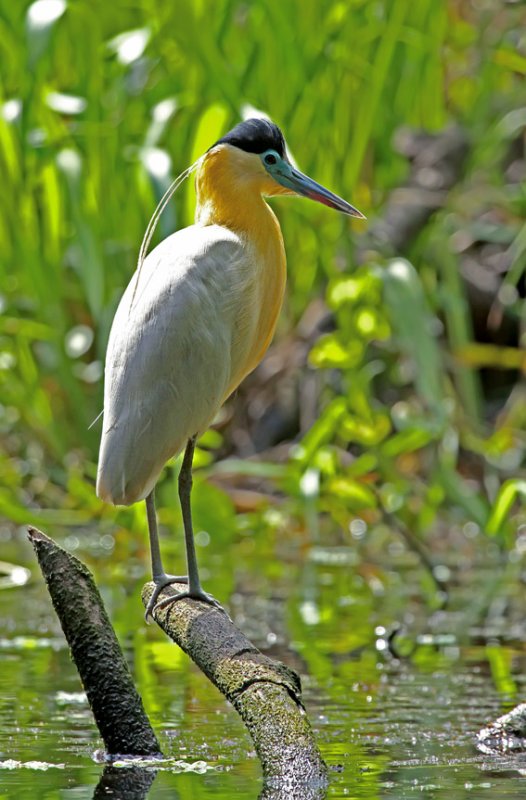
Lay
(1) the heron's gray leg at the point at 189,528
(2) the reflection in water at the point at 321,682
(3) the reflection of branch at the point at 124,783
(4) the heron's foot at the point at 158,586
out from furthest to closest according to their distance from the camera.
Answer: (1) the heron's gray leg at the point at 189,528 → (4) the heron's foot at the point at 158,586 → (2) the reflection in water at the point at 321,682 → (3) the reflection of branch at the point at 124,783

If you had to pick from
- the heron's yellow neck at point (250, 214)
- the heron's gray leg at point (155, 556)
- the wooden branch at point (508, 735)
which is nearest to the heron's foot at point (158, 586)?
the heron's gray leg at point (155, 556)

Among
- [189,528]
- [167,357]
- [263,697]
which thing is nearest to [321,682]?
[189,528]

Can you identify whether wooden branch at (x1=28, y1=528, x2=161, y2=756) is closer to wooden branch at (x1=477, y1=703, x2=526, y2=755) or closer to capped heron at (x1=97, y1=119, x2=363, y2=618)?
capped heron at (x1=97, y1=119, x2=363, y2=618)

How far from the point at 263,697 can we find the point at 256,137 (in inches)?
61.1

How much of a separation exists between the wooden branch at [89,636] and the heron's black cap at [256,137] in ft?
3.93

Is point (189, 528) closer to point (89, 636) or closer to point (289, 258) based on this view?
point (89, 636)

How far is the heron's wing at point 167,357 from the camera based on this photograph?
391 cm

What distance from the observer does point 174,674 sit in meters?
4.91

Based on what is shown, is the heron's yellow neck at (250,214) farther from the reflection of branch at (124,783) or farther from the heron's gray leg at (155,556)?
the reflection of branch at (124,783)

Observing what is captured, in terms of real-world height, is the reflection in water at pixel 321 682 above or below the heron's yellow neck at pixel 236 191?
below

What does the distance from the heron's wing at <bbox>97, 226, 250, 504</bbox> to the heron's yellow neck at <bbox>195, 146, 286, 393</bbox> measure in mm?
81

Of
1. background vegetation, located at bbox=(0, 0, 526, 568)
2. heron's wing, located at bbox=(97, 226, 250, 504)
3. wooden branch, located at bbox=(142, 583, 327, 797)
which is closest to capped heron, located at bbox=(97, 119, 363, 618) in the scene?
heron's wing, located at bbox=(97, 226, 250, 504)

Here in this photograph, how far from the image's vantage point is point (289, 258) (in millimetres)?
7848

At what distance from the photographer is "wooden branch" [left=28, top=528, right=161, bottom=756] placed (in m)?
3.67
